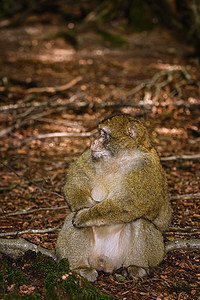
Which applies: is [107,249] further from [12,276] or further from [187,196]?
[187,196]

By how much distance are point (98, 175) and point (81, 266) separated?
92 cm

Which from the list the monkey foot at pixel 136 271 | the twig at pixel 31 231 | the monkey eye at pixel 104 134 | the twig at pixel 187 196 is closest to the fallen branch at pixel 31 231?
the twig at pixel 31 231

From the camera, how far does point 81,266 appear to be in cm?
446

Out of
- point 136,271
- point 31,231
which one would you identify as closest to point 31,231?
point 31,231

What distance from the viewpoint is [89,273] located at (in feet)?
14.2

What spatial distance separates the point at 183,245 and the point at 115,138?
1421mm

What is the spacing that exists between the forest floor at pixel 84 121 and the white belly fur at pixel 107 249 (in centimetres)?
12

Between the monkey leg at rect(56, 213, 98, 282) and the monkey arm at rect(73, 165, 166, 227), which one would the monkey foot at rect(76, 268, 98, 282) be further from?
the monkey arm at rect(73, 165, 166, 227)

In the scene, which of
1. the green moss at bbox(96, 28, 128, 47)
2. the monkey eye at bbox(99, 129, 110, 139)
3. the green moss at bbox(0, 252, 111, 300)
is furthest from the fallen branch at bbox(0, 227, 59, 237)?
the green moss at bbox(96, 28, 128, 47)

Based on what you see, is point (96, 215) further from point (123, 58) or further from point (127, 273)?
point (123, 58)

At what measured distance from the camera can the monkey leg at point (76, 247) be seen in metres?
4.41

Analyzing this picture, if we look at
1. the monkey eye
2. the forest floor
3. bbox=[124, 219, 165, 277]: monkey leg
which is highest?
the monkey eye

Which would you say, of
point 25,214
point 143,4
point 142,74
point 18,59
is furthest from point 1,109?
point 143,4

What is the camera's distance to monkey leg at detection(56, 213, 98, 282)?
441 centimetres
